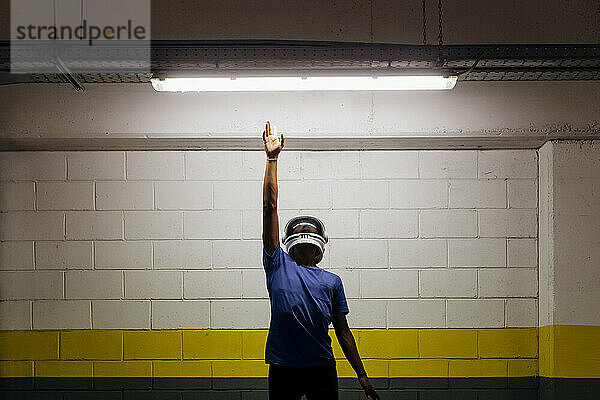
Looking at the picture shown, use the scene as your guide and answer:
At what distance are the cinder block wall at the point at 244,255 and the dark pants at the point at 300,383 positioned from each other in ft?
5.03

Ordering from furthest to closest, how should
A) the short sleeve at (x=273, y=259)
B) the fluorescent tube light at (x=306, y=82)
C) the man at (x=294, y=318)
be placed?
the fluorescent tube light at (x=306, y=82)
the short sleeve at (x=273, y=259)
the man at (x=294, y=318)

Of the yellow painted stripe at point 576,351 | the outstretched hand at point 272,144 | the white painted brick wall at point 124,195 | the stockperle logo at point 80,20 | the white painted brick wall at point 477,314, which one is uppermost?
the stockperle logo at point 80,20

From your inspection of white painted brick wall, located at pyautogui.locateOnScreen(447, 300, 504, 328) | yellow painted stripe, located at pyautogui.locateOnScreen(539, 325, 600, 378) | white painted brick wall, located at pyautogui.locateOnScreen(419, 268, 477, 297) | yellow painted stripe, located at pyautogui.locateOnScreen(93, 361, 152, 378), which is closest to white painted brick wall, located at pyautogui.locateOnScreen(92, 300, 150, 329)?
yellow painted stripe, located at pyautogui.locateOnScreen(93, 361, 152, 378)

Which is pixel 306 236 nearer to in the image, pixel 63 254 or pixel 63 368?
pixel 63 254

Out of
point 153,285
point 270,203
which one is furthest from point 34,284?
point 270,203

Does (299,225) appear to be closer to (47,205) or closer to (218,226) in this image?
(218,226)

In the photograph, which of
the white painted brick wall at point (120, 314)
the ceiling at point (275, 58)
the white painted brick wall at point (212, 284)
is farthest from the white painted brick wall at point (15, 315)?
the ceiling at point (275, 58)

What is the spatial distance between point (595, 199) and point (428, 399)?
2080 millimetres

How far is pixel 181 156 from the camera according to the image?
7152mm

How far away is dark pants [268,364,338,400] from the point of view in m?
5.47

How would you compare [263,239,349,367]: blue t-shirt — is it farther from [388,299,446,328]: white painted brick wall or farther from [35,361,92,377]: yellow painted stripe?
[35,361,92,377]: yellow painted stripe

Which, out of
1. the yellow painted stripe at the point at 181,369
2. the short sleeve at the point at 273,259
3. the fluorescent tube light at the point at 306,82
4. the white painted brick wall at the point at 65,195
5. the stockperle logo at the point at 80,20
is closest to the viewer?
the short sleeve at the point at 273,259

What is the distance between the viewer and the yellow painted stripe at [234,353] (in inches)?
277

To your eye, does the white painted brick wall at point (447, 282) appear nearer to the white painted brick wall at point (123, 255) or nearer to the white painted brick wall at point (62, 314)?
the white painted brick wall at point (123, 255)
